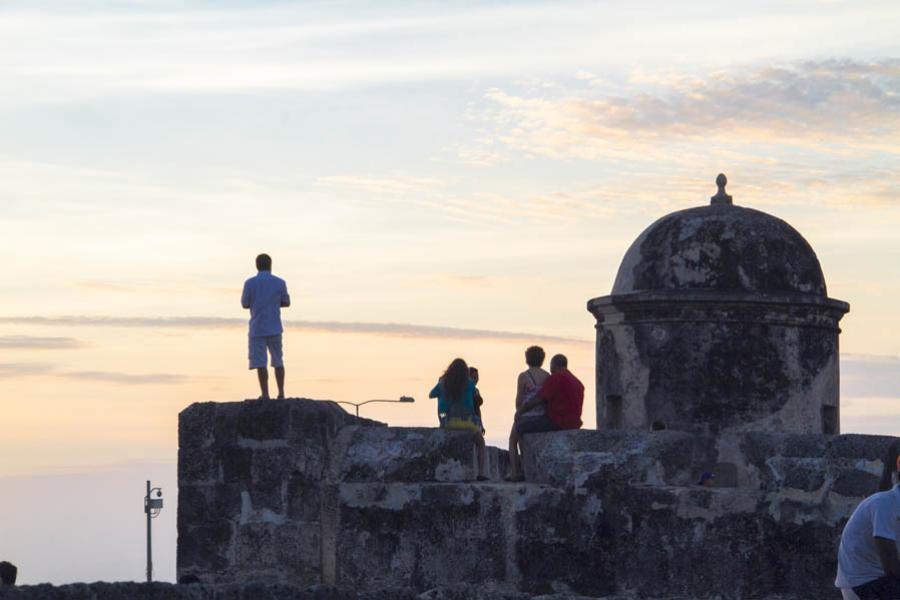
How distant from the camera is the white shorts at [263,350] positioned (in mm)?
12133

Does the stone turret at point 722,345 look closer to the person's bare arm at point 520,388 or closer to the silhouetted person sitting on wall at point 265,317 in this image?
the person's bare arm at point 520,388

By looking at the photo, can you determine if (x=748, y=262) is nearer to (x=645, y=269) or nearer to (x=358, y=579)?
(x=645, y=269)

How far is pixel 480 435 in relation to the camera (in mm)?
11586

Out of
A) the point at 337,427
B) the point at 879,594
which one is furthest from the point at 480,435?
the point at 879,594

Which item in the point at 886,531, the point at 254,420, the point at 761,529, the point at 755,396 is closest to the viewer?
the point at 886,531

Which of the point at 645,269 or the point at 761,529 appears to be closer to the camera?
the point at 761,529

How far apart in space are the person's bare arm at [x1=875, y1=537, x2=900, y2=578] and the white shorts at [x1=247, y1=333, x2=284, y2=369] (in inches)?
201

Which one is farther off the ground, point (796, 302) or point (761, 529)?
point (796, 302)

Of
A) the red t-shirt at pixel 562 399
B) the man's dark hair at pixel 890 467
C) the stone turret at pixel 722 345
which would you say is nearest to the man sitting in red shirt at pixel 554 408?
the red t-shirt at pixel 562 399

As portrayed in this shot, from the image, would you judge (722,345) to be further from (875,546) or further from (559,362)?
(875,546)

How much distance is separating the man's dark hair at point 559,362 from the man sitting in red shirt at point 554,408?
Answer: 0.18 meters

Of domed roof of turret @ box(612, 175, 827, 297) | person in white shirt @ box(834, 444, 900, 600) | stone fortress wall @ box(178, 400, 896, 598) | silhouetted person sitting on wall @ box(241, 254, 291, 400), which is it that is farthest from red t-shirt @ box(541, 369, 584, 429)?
domed roof of turret @ box(612, 175, 827, 297)

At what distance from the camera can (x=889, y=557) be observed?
820cm

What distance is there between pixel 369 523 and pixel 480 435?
0.95 metres
